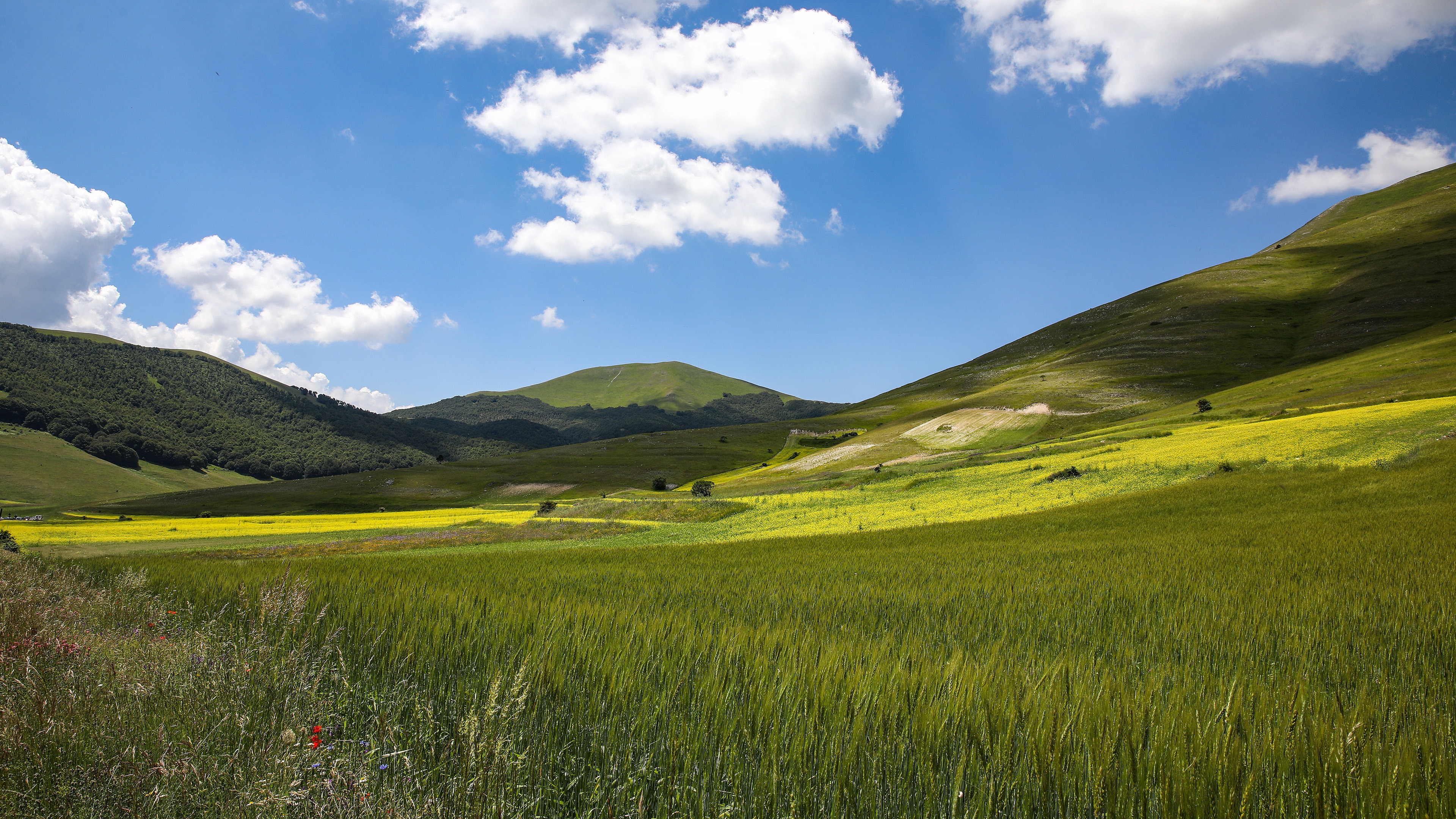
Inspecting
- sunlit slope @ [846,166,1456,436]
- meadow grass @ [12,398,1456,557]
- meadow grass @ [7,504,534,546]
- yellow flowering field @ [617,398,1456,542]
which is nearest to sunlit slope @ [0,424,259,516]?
meadow grass @ [7,504,534,546]

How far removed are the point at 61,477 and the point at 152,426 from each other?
60.3 m

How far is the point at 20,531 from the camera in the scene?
3825 centimetres

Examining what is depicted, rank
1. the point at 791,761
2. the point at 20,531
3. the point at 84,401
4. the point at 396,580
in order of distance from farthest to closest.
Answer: the point at 84,401, the point at 20,531, the point at 396,580, the point at 791,761

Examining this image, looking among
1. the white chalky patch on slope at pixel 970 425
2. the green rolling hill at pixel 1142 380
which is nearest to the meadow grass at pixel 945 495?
the green rolling hill at pixel 1142 380

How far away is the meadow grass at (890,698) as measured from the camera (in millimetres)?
2500

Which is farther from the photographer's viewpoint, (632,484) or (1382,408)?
(632,484)

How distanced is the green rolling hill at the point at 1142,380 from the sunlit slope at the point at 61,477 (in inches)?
1704

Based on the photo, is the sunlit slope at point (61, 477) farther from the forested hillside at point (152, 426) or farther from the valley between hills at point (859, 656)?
the valley between hills at point (859, 656)

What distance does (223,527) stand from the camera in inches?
1676

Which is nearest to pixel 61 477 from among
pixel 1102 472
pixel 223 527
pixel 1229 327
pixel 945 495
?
pixel 223 527

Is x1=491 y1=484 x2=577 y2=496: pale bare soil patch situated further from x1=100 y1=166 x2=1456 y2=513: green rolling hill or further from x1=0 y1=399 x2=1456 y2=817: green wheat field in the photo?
x1=0 y1=399 x2=1456 y2=817: green wheat field

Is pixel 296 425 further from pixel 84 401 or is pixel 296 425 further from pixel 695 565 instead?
pixel 695 565

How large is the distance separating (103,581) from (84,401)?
232 m

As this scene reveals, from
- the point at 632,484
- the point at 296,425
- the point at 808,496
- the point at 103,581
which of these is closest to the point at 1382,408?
the point at 808,496
